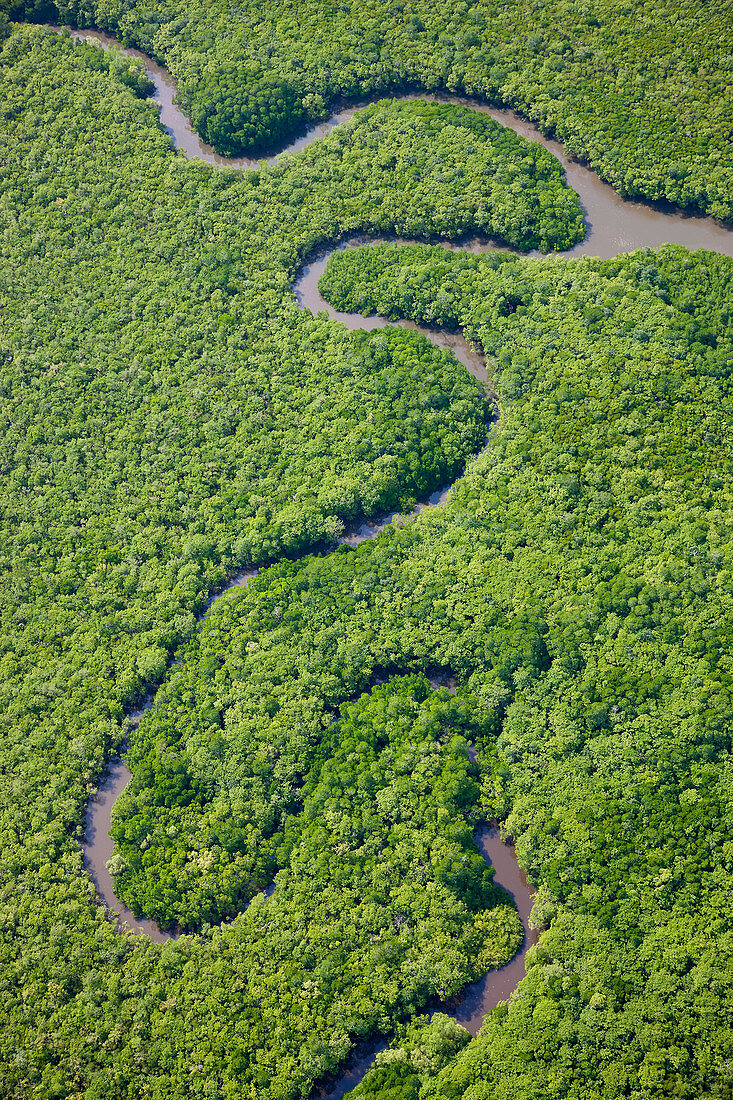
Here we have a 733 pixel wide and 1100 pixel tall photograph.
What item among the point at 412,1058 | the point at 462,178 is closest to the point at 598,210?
the point at 462,178

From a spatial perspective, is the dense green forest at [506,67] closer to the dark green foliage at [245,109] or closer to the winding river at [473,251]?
the dark green foliage at [245,109]

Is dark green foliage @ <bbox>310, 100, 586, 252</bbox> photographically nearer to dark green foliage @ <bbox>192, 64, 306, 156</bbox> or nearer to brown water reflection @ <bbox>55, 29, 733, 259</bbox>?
brown water reflection @ <bbox>55, 29, 733, 259</bbox>

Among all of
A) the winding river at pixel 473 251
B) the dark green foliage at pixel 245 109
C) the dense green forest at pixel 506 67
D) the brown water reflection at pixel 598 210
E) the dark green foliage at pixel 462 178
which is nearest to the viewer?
the winding river at pixel 473 251

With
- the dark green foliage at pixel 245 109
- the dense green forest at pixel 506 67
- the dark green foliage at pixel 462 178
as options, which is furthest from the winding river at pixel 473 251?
the dark green foliage at pixel 462 178

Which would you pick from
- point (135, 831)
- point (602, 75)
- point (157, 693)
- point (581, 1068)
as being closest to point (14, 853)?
point (135, 831)

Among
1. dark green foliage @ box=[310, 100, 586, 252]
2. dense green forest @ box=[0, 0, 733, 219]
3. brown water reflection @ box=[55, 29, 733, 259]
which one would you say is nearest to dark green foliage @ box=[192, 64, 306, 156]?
dense green forest @ box=[0, 0, 733, 219]
